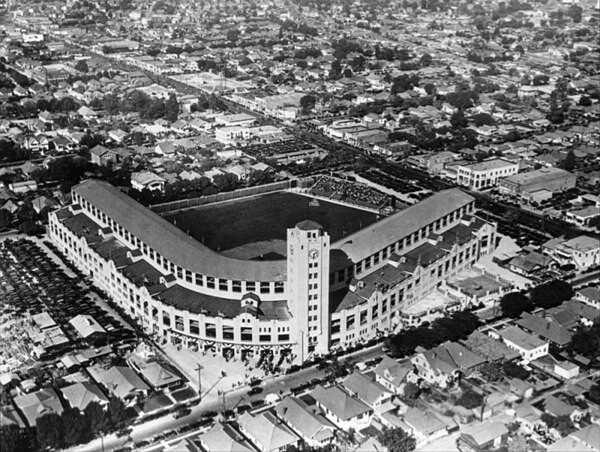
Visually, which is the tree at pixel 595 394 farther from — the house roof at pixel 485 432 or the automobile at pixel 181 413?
the automobile at pixel 181 413

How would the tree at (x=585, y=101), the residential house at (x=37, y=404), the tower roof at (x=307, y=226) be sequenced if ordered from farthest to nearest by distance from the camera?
the tree at (x=585, y=101)
the tower roof at (x=307, y=226)
the residential house at (x=37, y=404)

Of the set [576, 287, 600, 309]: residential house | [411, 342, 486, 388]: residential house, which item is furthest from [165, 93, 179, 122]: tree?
[411, 342, 486, 388]: residential house

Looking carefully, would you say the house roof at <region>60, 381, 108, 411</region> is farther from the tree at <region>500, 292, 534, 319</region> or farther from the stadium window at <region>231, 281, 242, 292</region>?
the tree at <region>500, 292, 534, 319</region>

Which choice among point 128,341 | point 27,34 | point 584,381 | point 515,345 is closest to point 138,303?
point 128,341

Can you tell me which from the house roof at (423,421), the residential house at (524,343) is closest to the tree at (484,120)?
the residential house at (524,343)

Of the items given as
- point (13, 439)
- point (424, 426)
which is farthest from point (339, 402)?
point (13, 439)

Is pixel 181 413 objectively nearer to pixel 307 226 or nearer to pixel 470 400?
pixel 307 226
